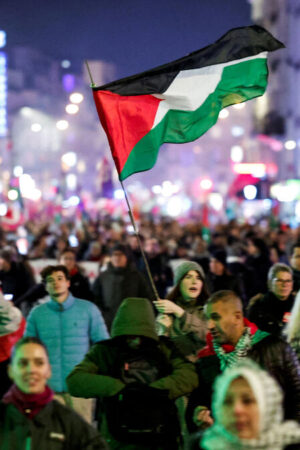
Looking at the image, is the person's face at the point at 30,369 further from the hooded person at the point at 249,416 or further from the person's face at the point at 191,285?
the person's face at the point at 191,285

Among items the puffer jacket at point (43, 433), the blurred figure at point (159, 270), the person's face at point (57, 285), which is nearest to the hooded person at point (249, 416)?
the puffer jacket at point (43, 433)

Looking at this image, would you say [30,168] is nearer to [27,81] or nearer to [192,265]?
[27,81]

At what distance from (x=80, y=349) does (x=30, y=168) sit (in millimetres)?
111242

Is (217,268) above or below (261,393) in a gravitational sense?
above

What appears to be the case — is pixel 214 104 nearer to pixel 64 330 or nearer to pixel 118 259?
pixel 64 330

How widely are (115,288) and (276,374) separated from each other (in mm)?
6624

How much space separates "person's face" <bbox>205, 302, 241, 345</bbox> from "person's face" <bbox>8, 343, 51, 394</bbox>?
4.58ft

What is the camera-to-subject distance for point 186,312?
8008 mm

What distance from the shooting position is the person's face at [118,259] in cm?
1251

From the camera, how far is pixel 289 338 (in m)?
6.86

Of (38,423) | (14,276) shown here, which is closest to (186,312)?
(38,423)

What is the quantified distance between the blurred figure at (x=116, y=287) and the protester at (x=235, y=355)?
5882 mm

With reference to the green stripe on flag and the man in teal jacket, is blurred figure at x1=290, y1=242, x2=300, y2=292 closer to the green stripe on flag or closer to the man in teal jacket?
the green stripe on flag

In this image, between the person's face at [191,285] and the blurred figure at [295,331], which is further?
the person's face at [191,285]
